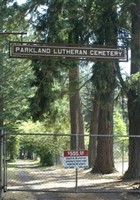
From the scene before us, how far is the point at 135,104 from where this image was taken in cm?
1906

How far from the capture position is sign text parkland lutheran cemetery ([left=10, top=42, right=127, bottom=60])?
1219 cm

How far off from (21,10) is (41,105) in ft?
11.8

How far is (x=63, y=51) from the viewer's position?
487 inches

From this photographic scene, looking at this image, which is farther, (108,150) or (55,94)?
(108,150)

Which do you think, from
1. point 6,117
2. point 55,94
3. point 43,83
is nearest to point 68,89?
point 55,94

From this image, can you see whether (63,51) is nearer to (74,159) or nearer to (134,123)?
(74,159)

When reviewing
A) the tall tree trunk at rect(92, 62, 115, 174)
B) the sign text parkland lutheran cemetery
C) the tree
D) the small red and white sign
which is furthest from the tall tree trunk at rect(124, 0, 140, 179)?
the small red and white sign

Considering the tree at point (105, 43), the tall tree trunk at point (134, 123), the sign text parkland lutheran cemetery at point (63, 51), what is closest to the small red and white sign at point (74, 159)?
the sign text parkland lutheran cemetery at point (63, 51)

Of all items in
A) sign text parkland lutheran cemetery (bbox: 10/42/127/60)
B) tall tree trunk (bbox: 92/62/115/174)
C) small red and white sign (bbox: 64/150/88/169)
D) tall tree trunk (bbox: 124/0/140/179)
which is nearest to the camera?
sign text parkland lutheran cemetery (bbox: 10/42/127/60)

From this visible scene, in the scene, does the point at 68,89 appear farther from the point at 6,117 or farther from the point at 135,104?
the point at 6,117

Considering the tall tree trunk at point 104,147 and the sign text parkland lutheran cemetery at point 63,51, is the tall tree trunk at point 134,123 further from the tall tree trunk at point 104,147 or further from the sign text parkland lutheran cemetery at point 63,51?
the tall tree trunk at point 104,147

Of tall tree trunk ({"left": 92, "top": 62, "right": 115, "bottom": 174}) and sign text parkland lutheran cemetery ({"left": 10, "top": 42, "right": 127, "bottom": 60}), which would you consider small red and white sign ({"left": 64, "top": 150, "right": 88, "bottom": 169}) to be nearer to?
sign text parkland lutheran cemetery ({"left": 10, "top": 42, "right": 127, "bottom": 60})

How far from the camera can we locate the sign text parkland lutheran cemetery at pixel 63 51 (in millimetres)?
12188

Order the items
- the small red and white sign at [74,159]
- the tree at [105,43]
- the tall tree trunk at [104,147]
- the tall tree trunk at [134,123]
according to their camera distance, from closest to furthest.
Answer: the small red and white sign at [74,159] → the tree at [105,43] → the tall tree trunk at [134,123] → the tall tree trunk at [104,147]
